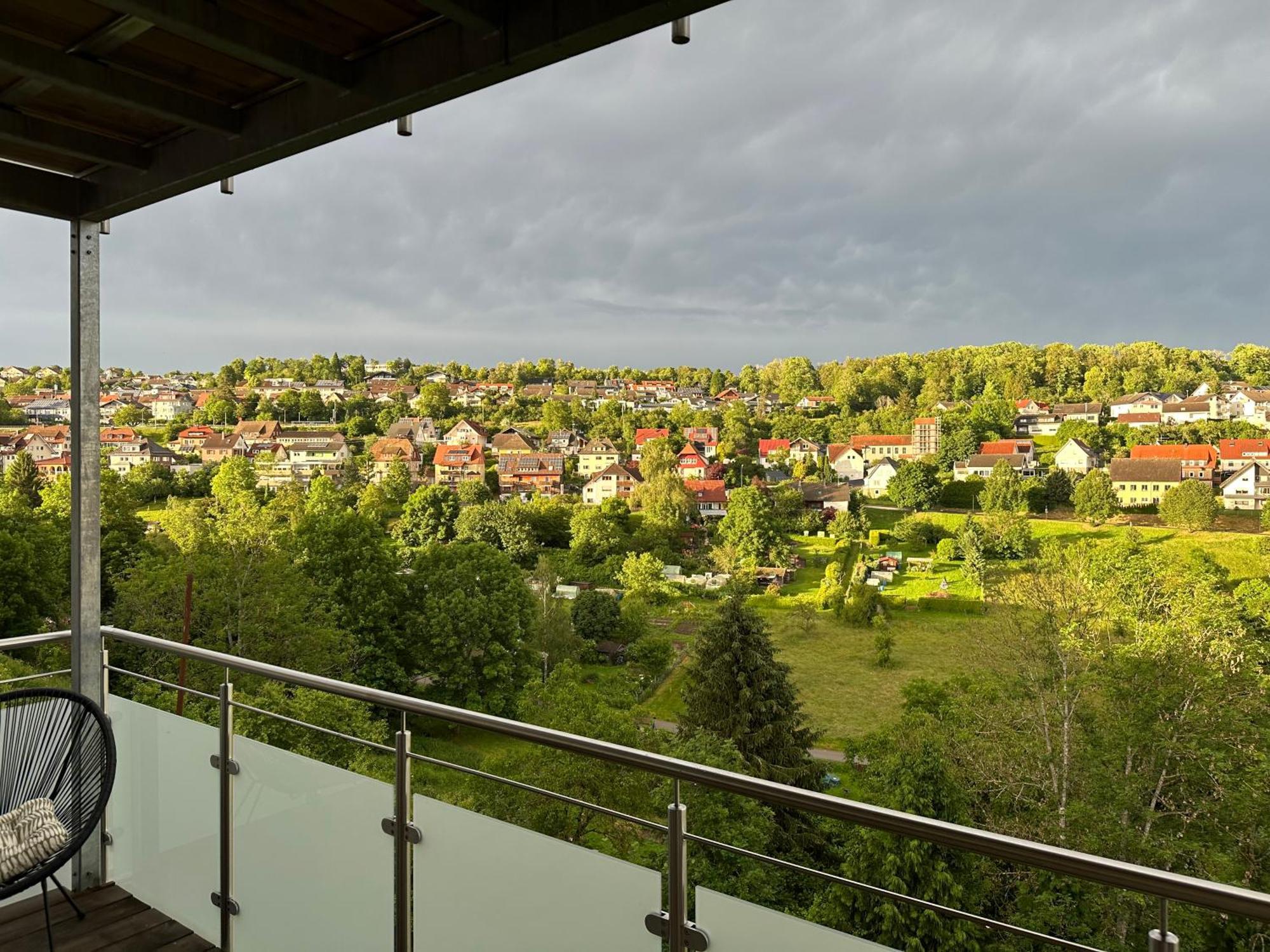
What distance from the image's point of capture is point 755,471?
1591 inches

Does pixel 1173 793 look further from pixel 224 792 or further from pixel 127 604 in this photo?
pixel 127 604

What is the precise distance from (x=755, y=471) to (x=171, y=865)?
38754 mm

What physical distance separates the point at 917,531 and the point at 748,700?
17504 mm

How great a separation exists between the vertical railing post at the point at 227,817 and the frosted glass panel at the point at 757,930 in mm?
1493

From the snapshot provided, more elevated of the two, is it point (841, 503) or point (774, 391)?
point (774, 391)

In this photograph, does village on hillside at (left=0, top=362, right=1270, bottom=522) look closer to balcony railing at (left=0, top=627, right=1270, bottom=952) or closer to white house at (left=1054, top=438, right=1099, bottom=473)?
white house at (left=1054, top=438, right=1099, bottom=473)

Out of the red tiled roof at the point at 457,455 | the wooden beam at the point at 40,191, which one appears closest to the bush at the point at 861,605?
the red tiled roof at the point at 457,455

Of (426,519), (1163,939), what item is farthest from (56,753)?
(426,519)

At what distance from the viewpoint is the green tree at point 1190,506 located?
3067 centimetres

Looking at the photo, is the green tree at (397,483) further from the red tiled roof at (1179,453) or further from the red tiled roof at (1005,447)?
the red tiled roof at (1179,453)

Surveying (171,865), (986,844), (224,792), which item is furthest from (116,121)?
(986,844)

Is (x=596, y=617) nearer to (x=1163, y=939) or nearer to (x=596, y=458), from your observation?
(x=596, y=458)

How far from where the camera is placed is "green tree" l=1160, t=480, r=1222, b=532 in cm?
3067

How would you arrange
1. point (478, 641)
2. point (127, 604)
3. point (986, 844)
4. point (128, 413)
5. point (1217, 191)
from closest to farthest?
point (986, 844), point (127, 604), point (478, 641), point (128, 413), point (1217, 191)
